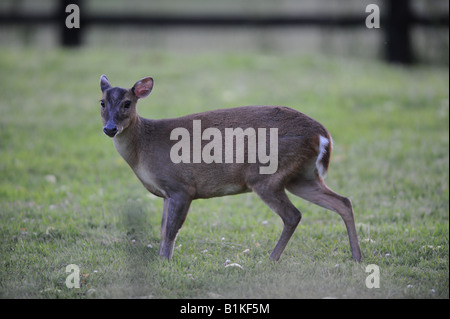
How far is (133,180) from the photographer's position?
794 centimetres

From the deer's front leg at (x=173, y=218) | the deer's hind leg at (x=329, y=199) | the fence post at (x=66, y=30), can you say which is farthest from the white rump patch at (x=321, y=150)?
the fence post at (x=66, y=30)

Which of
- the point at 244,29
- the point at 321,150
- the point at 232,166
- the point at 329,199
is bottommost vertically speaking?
the point at 329,199

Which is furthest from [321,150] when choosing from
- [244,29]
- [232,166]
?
[244,29]

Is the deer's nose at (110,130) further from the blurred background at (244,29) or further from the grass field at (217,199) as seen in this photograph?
the blurred background at (244,29)

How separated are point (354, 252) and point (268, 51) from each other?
9698 mm

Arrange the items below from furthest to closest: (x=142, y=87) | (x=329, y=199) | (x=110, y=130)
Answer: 1. (x=142, y=87)
2. (x=329, y=199)
3. (x=110, y=130)

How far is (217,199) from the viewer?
296 inches

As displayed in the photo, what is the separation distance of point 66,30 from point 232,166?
31.4 ft

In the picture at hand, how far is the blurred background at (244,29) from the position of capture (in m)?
13.4

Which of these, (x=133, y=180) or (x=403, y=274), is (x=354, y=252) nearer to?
(x=403, y=274)

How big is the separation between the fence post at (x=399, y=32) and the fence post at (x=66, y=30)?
21.9 feet

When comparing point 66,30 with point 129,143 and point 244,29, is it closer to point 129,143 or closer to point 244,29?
Answer: point 244,29

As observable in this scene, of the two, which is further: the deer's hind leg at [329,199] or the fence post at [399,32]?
the fence post at [399,32]
